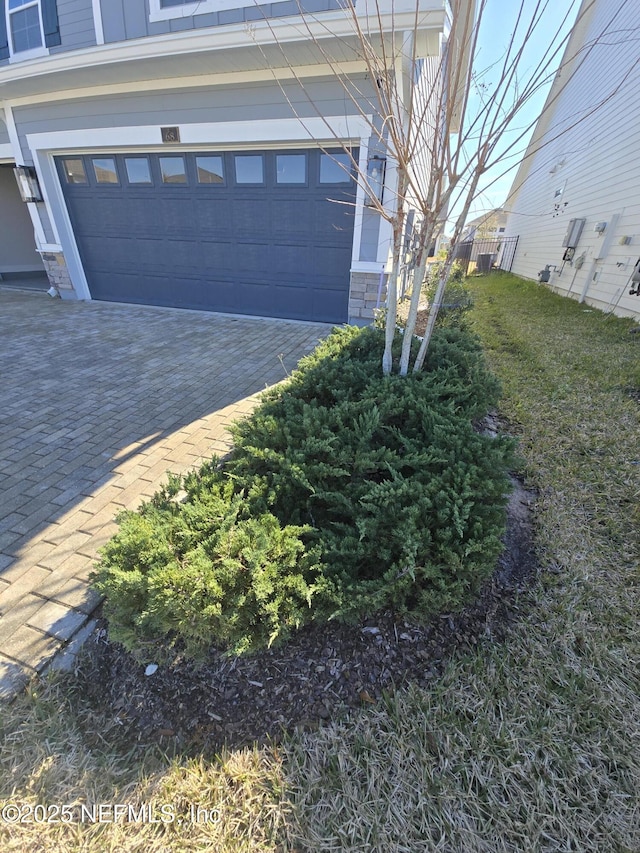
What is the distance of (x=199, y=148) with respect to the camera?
5.84 metres

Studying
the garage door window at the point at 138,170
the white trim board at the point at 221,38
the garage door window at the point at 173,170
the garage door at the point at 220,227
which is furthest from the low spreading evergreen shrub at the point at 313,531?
the garage door window at the point at 138,170

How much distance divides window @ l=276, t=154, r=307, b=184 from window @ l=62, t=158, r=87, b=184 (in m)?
3.90

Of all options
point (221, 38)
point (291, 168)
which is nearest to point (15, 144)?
point (221, 38)

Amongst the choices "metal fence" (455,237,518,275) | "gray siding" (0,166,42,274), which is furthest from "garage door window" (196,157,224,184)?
"metal fence" (455,237,518,275)

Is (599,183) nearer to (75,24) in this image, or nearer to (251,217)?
(251,217)

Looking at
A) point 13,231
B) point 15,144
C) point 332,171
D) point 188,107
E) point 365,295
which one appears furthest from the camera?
point 13,231

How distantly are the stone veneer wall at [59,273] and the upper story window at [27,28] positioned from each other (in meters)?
2.99

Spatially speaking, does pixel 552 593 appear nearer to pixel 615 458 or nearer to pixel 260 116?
pixel 615 458

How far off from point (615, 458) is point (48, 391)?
5119mm

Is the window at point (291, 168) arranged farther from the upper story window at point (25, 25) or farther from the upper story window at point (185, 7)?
the upper story window at point (25, 25)

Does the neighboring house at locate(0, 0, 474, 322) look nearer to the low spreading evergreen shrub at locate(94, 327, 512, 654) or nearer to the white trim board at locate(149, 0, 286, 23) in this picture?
the white trim board at locate(149, 0, 286, 23)

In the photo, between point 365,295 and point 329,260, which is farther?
point 329,260

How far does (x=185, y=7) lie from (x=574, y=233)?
8.45 meters

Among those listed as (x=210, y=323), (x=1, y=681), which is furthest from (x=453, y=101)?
(x=210, y=323)
